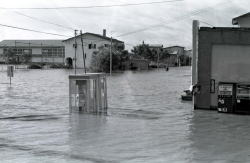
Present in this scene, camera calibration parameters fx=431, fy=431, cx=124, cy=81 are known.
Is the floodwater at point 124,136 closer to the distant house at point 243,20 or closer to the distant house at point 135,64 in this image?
the distant house at point 243,20

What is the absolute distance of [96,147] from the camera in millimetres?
10570

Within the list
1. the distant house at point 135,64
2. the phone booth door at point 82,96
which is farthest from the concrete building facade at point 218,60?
the distant house at point 135,64

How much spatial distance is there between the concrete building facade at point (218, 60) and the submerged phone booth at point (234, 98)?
32.5 inches

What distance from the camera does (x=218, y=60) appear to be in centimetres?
1950

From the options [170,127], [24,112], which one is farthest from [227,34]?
[24,112]

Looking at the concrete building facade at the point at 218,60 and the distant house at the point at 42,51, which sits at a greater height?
the distant house at the point at 42,51

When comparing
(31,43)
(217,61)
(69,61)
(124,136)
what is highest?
(31,43)

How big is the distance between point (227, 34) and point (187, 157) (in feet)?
36.0

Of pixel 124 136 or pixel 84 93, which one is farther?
pixel 84 93

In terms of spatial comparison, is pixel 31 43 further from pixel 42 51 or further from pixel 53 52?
pixel 53 52

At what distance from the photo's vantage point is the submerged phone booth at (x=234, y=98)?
59.3 feet

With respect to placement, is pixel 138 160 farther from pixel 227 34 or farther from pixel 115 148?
pixel 227 34

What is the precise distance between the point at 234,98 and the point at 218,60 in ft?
6.94

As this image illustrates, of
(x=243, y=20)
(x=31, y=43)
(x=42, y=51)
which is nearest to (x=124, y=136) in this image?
(x=243, y=20)
